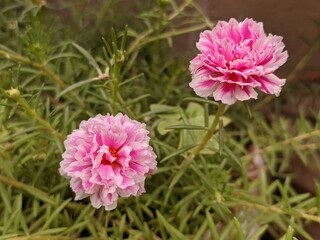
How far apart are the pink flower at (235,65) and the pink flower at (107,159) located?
3.9 inches

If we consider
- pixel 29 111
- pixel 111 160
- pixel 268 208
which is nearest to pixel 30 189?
pixel 29 111

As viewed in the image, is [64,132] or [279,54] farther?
Answer: [64,132]

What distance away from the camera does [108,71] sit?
2.37 ft

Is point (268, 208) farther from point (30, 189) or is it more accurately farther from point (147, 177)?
point (30, 189)

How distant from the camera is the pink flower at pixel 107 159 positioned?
1.74 ft

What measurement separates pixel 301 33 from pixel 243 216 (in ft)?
1.83

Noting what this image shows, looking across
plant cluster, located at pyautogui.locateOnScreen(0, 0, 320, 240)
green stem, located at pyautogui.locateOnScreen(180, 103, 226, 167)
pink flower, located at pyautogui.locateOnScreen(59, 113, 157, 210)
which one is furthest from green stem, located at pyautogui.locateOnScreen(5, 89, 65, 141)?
green stem, located at pyautogui.locateOnScreen(180, 103, 226, 167)

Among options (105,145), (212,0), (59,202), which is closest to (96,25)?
(212,0)

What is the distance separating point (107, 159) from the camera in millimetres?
536

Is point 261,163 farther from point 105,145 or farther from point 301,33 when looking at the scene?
point 105,145

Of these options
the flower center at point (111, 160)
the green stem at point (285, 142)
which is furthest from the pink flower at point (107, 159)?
the green stem at point (285, 142)

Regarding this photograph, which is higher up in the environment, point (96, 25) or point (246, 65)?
point (246, 65)

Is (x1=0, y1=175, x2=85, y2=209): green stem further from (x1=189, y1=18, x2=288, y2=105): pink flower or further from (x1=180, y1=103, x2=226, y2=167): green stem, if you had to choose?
(x1=189, y1=18, x2=288, y2=105): pink flower

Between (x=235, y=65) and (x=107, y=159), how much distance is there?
181 mm
